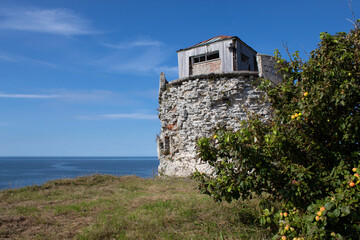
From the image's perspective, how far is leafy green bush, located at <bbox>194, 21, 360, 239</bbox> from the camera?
139 inches

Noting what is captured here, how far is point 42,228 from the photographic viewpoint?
566 centimetres

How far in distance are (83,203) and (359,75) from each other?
7.32m

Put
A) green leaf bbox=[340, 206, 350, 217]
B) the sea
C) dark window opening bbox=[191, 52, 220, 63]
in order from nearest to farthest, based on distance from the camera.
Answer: green leaf bbox=[340, 206, 350, 217]
dark window opening bbox=[191, 52, 220, 63]
the sea

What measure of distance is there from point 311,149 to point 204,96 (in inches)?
341

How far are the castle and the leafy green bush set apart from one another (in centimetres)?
670

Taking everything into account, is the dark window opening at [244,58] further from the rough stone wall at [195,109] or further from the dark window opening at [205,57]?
the rough stone wall at [195,109]

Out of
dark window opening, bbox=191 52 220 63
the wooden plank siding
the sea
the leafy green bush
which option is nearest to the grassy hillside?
the leafy green bush

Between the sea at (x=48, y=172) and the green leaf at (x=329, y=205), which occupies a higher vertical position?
the green leaf at (x=329, y=205)

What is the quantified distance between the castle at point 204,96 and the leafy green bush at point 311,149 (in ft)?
22.0

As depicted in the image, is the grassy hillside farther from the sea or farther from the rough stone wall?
the rough stone wall

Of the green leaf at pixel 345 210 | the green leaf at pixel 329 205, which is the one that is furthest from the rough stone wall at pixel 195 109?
the green leaf at pixel 345 210

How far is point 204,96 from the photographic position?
12641 millimetres

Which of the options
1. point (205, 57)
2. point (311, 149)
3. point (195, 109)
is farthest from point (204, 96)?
point (311, 149)

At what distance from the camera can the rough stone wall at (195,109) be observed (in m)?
12.0
